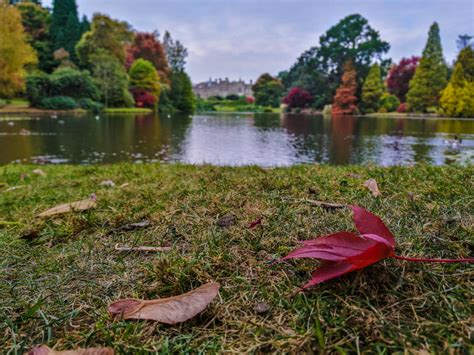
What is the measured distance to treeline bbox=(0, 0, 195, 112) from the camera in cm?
2428

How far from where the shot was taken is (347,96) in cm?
4247

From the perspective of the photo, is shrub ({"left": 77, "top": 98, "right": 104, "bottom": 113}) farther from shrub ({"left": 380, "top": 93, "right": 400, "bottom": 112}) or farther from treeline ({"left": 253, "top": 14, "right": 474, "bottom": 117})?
shrub ({"left": 380, "top": 93, "right": 400, "bottom": 112})

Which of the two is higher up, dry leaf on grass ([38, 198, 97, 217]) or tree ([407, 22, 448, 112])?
tree ([407, 22, 448, 112])

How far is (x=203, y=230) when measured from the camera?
126 centimetres

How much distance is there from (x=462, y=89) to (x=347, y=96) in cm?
1392

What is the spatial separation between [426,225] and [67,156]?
375 inches

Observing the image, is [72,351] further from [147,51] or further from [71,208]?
[147,51]

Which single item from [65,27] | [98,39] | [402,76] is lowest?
[402,76]

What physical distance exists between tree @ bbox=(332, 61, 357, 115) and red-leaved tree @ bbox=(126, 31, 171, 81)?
84.4 ft

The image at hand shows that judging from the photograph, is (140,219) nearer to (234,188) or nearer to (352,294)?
(234,188)

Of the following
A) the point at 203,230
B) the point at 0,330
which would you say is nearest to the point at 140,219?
the point at 203,230

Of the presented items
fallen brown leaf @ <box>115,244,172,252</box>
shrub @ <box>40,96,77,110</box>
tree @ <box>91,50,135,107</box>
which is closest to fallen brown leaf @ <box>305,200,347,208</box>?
fallen brown leaf @ <box>115,244,172,252</box>

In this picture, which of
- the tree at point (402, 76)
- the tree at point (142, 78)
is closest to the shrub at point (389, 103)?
the tree at point (402, 76)

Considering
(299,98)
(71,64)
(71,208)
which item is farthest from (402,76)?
(71,208)
